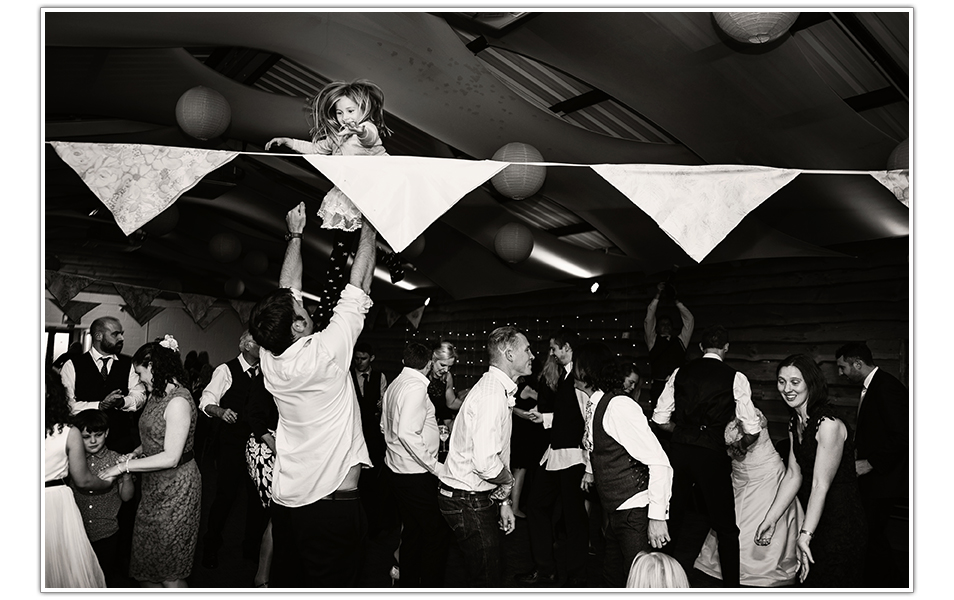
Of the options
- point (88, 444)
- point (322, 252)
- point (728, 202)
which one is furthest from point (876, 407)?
point (322, 252)

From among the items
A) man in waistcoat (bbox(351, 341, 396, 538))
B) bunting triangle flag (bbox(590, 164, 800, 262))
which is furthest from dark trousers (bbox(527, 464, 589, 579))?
bunting triangle flag (bbox(590, 164, 800, 262))

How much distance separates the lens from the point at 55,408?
105 inches

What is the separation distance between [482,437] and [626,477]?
0.65 m

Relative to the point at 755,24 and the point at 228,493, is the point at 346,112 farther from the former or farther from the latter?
the point at 228,493

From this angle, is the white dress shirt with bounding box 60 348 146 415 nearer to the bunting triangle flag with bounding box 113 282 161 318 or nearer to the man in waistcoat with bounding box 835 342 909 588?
the man in waistcoat with bounding box 835 342 909 588

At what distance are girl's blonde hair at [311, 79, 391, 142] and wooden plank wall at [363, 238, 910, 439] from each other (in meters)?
3.91

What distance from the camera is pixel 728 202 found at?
3014mm

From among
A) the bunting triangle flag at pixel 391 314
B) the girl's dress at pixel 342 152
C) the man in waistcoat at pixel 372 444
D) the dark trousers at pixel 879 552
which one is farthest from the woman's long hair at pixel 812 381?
the bunting triangle flag at pixel 391 314

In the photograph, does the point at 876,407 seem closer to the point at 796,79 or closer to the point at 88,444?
the point at 796,79

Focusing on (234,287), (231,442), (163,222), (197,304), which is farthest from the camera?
(197,304)

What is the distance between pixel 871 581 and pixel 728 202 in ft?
6.45

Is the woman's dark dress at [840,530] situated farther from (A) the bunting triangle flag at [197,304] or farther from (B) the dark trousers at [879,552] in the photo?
(A) the bunting triangle flag at [197,304]

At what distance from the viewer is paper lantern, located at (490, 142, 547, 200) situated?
15.6 feet

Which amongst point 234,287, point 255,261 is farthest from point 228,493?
point 234,287
